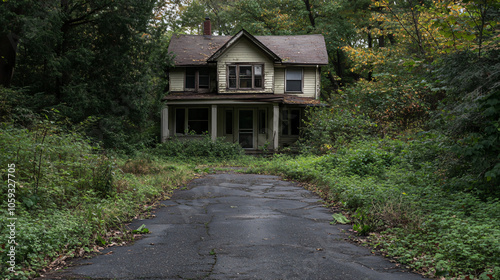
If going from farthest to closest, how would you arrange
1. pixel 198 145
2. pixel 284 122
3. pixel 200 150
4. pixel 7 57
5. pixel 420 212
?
pixel 284 122
pixel 198 145
pixel 200 150
pixel 7 57
pixel 420 212

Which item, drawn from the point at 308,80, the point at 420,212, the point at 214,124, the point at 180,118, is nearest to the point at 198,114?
the point at 180,118

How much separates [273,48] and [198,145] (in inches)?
341

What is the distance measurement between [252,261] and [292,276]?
1.89 ft

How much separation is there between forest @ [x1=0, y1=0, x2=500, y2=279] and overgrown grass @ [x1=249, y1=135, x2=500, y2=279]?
0.02 meters

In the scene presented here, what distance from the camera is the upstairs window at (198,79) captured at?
2145 cm

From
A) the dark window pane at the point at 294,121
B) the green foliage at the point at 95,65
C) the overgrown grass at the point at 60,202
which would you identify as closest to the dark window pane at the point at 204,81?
the dark window pane at the point at 294,121

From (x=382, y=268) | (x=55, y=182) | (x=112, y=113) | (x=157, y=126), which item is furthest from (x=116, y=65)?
(x=382, y=268)

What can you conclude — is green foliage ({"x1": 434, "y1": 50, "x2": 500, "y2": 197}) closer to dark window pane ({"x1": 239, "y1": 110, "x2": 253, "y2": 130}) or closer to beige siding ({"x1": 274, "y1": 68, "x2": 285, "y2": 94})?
beige siding ({"x1": 274, "y1": 68, "x2": 285, "y2": 94})

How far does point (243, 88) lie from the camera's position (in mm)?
20750

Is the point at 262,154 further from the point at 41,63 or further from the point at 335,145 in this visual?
the point at 41,63

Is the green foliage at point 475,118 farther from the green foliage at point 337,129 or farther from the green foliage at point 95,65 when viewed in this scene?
the green foliage at point 95,65

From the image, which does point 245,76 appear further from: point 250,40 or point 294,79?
point 294,79

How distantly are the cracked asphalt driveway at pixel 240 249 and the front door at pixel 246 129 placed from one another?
563 inches

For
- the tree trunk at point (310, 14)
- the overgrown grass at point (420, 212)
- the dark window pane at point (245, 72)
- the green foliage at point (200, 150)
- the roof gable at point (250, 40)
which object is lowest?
the green foliage at point (200, 150)
